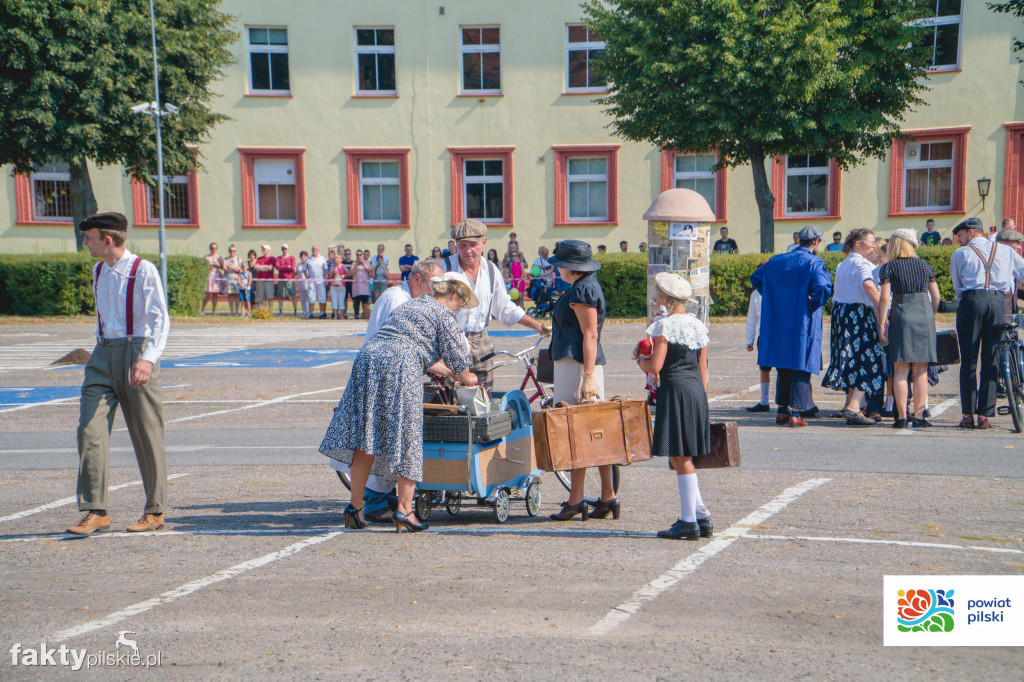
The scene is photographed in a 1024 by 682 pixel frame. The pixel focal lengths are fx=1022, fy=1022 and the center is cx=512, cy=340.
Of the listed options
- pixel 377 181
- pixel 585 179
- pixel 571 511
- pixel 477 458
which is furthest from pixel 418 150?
pixel 477 458

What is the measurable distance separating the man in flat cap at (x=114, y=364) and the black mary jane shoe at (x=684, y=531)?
10.7 feet

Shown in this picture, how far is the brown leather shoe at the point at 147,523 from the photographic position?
21.5ft

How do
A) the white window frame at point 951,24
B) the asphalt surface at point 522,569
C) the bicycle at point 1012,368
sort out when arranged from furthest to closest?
the white window frame at point 951,24 → the bicycle at point 1012,368 → the asphalt surface at point 522,569

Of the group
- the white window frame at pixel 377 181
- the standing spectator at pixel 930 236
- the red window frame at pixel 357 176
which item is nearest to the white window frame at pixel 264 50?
the red window frame at pixel 357 176

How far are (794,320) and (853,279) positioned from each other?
2.35ft

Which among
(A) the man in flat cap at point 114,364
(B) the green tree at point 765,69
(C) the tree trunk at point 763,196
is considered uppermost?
(B) the green tree at point 765,69

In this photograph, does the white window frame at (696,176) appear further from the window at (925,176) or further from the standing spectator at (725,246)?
the standing spectator at (725,246)

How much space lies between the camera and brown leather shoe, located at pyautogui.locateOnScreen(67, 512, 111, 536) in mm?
6430

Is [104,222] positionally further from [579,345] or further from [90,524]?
[579,345]

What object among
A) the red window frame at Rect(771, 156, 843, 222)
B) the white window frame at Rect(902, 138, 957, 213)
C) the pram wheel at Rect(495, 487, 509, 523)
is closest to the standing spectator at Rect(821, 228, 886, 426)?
the pram wheel at Rect(495, 487, 509, 523)

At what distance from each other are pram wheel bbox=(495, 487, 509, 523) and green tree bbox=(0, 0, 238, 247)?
75.6ft

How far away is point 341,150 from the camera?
3288cm

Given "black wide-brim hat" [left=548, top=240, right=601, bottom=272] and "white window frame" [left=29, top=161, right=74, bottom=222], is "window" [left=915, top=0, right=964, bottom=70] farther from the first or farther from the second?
"white window frame" [left=29, top=161, right=74, bottom=222]

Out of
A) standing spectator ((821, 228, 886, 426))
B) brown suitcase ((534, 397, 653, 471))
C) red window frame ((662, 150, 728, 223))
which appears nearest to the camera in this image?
brown suitcase ((534, 397, 653, 471))
